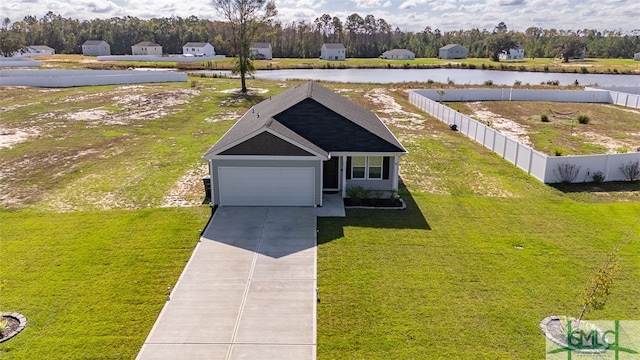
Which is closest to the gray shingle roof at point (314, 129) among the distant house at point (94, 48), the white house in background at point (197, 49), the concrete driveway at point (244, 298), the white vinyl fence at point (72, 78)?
the concrete driveway at point (244, 298)

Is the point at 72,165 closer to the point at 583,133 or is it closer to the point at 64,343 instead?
the point at 64,343

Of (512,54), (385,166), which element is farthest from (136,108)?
(512,54)

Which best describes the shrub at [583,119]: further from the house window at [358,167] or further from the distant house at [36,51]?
the distant house at [36,51]

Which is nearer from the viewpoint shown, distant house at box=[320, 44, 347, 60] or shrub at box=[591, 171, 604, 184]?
shrub at box=[591, 171, 604, 184]

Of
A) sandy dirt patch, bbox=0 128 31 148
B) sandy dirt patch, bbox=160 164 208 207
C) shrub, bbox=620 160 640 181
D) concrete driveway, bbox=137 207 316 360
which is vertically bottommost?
concrete driveway, bbox=137 207 316 360

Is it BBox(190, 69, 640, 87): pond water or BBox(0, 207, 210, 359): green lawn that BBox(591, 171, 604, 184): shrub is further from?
BBox(190, 69, 640, 87): pond water

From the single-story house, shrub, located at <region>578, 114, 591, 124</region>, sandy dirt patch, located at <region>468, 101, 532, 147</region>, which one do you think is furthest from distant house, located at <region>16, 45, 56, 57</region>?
shrub, located at <region>578, 114, 591, 124</region>
